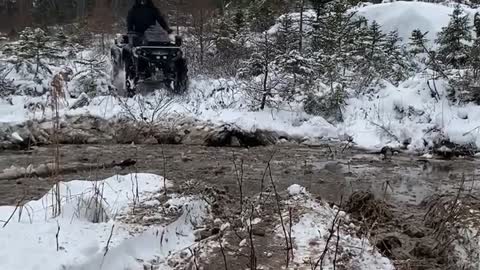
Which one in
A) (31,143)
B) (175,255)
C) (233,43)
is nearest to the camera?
(175,255)

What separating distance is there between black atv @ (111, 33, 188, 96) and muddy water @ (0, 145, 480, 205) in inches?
109

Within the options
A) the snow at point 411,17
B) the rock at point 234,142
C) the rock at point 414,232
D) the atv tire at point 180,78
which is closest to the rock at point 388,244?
the rock at point 414,232

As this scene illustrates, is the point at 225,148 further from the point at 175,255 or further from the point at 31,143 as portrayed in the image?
the point at 175,255

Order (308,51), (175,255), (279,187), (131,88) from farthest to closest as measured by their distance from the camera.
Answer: (308,51), (131,88), (279,187), (175,255)

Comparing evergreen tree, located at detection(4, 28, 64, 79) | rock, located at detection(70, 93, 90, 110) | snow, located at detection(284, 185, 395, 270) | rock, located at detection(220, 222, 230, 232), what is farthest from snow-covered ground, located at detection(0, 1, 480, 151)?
rock, located at detection(220, 222, 230, 232)

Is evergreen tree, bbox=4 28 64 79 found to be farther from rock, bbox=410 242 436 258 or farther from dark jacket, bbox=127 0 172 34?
rock, bbox=410 242 436 258

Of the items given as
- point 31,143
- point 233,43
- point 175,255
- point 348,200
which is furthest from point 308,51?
point 175,255

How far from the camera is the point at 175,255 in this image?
4.66 m

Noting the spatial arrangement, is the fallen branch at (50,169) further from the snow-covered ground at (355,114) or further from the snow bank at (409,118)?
the snow bank at (409,118)

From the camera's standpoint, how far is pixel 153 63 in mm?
12078

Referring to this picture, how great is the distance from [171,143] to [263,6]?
1070cm

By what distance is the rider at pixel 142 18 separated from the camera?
12906mm

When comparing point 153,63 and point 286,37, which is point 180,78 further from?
point 286,37

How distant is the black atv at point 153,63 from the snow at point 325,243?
6951mm
